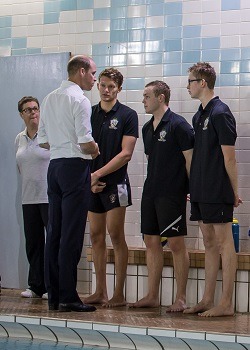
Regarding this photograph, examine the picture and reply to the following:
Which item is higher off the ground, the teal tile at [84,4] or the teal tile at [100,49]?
the teal tile at [84,4]

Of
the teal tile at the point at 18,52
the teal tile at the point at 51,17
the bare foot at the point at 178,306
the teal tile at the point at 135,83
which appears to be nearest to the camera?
the bare foot at the point at 178,306

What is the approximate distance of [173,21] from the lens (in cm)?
722

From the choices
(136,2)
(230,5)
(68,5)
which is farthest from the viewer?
(68,5)

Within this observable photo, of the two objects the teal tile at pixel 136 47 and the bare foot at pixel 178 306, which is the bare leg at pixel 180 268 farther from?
the teal tile at pixel 136 47

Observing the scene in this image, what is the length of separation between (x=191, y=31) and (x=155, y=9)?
1.47 feet

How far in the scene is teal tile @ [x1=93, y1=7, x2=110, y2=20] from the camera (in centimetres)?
750

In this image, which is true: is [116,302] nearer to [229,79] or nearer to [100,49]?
[229,79]

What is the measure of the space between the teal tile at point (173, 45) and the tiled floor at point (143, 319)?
2476 millimetres

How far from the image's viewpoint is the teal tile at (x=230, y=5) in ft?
22.7

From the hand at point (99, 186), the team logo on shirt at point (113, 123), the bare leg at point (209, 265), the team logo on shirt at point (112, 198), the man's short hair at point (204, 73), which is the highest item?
the man's short hair at point (204, 73)

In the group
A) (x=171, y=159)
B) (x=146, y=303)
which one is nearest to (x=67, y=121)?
(x=171, y=159)

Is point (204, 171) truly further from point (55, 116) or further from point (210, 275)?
point (55, 116)

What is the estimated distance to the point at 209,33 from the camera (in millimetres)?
7035

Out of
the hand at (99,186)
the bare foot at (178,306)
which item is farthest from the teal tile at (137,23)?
the bare foot at (178,306)
